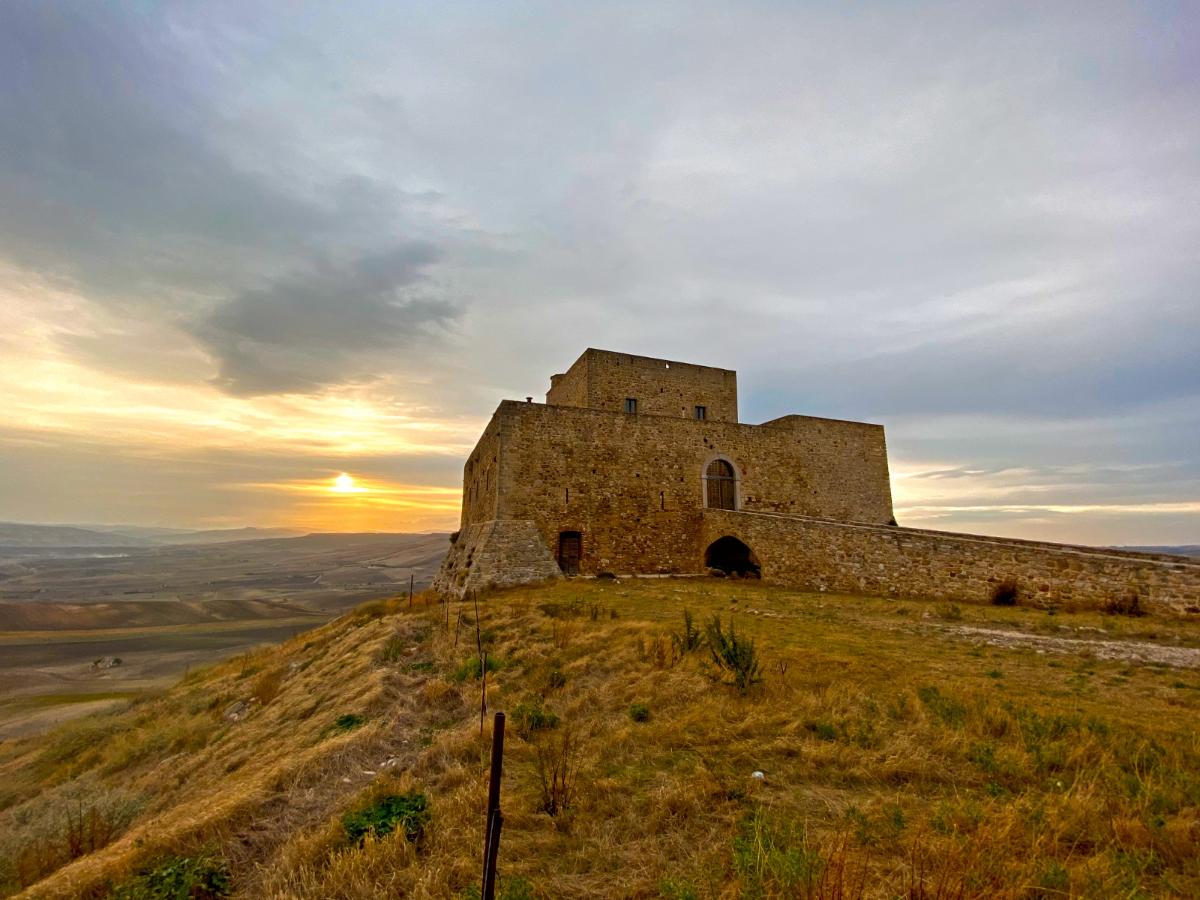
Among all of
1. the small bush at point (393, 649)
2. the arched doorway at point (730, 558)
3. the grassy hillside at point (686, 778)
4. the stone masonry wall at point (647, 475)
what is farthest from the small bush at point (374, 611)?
the arched doorway at point (730, 558)

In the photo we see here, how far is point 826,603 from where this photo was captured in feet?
50.5

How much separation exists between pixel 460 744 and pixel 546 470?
14.0 metres

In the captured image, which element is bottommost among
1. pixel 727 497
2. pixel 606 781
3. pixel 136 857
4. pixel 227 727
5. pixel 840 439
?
pixel 227 727

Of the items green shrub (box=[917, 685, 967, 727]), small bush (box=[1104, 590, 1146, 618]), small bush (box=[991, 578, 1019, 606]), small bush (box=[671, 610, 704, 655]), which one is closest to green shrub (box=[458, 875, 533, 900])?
green shrub (box=[917, 685, 967, 727])

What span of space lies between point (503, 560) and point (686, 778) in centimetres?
1367

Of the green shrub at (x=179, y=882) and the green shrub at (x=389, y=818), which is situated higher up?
the green shrub at (x=389, y=818)

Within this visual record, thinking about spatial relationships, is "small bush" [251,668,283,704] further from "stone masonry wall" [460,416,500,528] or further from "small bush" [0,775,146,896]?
"stone masonry wall" [460,416,500,528]

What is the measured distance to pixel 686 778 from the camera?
5.16 meters

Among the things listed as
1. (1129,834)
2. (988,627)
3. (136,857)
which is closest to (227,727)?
(136,857)

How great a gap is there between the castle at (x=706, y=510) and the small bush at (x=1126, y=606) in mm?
149

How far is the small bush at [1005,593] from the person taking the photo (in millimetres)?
14348

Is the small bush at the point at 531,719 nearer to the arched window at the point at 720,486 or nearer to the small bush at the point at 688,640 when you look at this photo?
the small bush at the point at 688,640

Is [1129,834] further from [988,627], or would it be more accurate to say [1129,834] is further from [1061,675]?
[988,627]

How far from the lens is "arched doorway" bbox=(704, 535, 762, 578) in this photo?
865 inches
